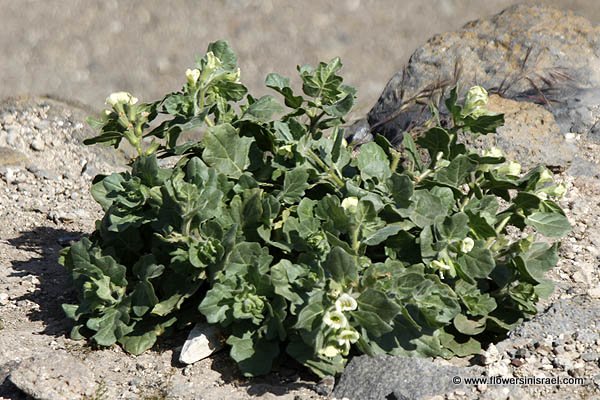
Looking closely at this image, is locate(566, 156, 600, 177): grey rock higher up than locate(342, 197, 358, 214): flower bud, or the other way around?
locate(342, 197, 358, 214): flower bud

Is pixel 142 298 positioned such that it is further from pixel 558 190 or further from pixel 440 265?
pixel 558 190

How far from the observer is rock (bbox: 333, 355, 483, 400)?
344 centimetres

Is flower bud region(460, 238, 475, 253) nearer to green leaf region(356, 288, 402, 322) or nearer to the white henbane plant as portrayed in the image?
the white henbane plant

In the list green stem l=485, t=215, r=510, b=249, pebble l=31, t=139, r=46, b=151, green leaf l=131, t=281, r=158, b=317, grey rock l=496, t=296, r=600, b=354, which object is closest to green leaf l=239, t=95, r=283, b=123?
green leaf l=131, t=281, r=158, b=317

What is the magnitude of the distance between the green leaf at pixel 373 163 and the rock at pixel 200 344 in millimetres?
936

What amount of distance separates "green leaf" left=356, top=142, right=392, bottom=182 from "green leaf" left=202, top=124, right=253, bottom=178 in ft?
1.67

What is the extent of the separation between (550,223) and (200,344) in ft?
5.24

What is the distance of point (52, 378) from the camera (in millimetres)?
3418

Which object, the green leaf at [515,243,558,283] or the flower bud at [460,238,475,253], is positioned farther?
the green leaf at [515,243,558,283]

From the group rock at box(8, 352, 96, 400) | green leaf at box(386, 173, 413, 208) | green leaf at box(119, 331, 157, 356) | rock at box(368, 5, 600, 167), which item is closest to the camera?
rock at box(8, 352, 96, 400)

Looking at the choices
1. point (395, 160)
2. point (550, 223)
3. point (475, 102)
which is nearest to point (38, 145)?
point (395, 160)

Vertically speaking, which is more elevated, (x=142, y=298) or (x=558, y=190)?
(x=142, y=298)

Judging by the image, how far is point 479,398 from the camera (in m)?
3.43

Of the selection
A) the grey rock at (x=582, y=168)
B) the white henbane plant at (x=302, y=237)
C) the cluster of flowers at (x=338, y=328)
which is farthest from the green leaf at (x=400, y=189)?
the grey rock at (x=582, y=168)
